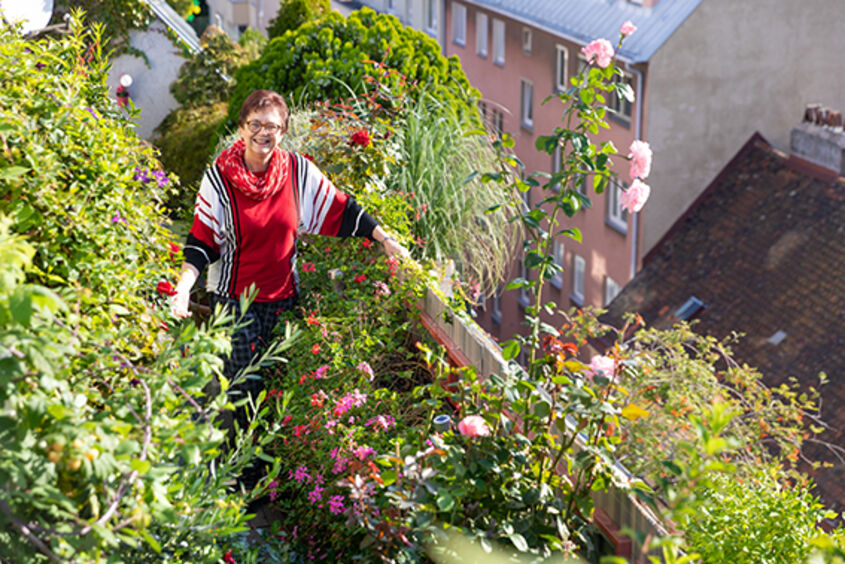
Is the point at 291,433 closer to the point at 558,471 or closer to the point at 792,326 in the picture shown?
the point at 558,471

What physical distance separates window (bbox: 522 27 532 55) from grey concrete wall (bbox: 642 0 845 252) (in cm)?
631

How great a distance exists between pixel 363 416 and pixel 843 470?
37.4 feet

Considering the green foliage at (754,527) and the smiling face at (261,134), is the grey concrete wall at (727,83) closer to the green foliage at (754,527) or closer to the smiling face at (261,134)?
the smiling face at (261,134)

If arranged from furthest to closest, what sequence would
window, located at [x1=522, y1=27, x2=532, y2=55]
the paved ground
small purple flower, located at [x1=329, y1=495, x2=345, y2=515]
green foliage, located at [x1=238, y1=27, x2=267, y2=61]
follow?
1. the paved ground
2. window, located at [x1=522, y1=27, x2=532, y2=55]
3. green foliage, located at [x1=238, y1=27, x2=267, y2=61]
4. small purple flower, located at [x1=329, y1=495, x2=345, y2=515]

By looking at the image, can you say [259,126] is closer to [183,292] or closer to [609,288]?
[183,292]

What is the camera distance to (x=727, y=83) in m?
20.6

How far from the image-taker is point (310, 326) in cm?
369

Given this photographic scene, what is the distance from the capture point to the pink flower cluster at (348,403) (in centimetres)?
311

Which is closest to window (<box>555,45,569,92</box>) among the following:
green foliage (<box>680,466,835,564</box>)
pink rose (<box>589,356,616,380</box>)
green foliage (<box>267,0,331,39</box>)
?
green foliage (<box>267,0,331,39</box>)

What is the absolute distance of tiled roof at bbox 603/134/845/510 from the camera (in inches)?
583

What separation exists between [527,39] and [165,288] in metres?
A: 23.9

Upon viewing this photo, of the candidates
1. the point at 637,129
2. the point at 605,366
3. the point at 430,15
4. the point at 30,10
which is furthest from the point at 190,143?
the point at 430,15

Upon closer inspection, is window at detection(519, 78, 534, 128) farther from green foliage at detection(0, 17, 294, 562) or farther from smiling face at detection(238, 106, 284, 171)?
green foliage at detection(0, 17, 294, 562)

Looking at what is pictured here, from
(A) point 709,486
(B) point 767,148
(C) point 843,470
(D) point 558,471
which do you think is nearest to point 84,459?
(A) point 709,486
